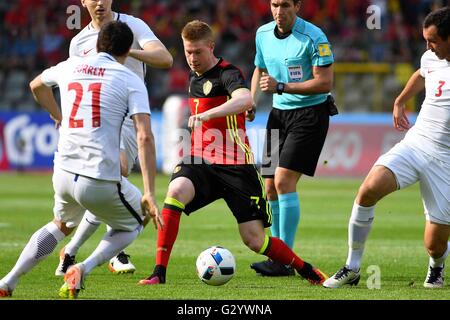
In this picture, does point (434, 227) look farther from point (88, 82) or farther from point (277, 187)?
point (88, 82)

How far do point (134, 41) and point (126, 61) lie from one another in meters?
0.20

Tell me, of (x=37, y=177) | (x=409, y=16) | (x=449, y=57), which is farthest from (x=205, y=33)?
(x=409, y=16)

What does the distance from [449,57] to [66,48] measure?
17.8m

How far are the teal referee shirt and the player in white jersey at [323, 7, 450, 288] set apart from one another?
142cm

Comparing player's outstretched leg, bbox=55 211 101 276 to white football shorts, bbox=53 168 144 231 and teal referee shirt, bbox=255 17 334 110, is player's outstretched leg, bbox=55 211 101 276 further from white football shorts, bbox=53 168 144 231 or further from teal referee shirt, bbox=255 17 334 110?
teal referee shirt, bbox=255 17 334 110

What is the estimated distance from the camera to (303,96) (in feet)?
31.8

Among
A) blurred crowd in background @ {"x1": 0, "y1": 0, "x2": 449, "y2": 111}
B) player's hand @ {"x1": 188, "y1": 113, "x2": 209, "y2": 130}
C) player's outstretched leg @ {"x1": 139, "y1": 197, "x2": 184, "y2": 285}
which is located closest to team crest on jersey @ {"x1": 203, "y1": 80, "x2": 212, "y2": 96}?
player's hand @ {"x1": 188, "y1": 113, "x2": 209, "y2": 130}

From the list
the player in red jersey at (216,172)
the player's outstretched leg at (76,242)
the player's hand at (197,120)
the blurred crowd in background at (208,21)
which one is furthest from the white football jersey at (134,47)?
the blurred crowd in background at (208,21)

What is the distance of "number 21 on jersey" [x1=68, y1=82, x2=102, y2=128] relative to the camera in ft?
23.3

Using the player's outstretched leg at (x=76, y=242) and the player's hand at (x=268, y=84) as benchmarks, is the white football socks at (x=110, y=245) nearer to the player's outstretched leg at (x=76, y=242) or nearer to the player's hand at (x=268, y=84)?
the player's outstretched leg at (x=76, y=242)

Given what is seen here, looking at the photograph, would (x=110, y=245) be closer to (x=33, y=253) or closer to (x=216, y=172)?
(x=33, y=253)

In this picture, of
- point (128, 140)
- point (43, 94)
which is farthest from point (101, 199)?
point (128, 140)

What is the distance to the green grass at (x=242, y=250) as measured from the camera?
7746mm

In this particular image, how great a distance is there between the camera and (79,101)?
7.14 meters
